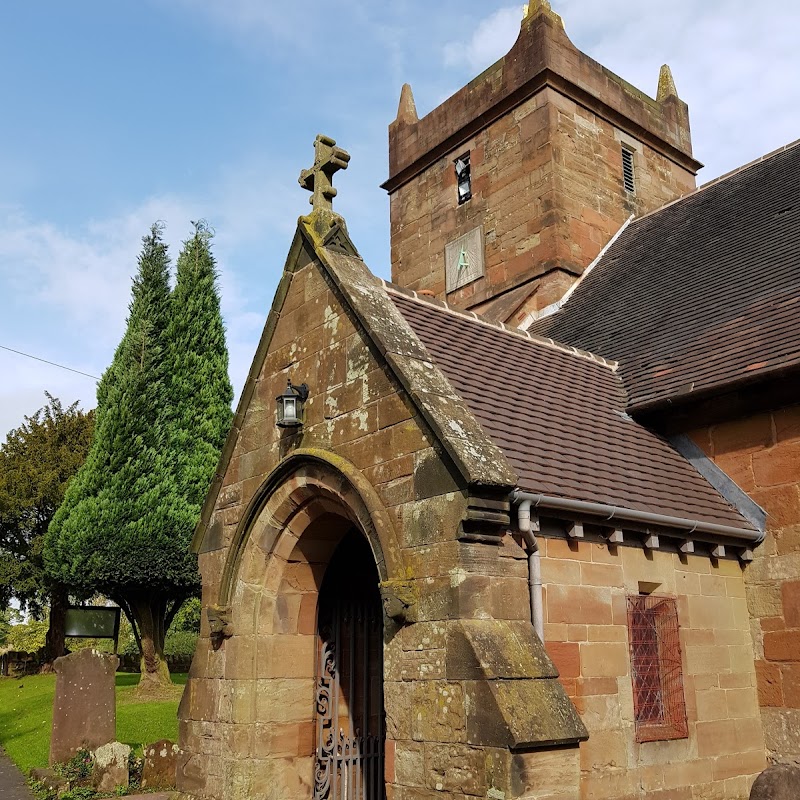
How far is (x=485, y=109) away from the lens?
17.3 metres

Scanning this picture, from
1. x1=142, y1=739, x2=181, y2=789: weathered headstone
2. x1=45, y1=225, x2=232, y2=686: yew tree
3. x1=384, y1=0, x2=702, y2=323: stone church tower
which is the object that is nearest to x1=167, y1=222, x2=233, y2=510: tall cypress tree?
x1=45, y1=225, x2=232, y2=686: yew tree

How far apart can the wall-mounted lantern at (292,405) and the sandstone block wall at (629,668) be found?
2.65 metres

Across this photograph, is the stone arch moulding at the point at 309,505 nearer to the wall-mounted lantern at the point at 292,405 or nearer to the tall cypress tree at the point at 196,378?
the wall-mounted lantern at the point at 292,405

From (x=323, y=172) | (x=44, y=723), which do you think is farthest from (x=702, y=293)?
(x=44, y=723)

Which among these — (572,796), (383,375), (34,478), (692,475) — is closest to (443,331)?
(383,375)

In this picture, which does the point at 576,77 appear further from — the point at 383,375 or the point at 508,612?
the point at 508,612

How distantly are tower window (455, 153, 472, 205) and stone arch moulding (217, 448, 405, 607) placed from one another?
11352 mm

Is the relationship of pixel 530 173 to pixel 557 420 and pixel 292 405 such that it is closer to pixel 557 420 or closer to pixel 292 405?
pixel 557 420

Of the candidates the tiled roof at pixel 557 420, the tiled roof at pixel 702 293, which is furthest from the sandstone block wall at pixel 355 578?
the tiled roof at pixel 702 293

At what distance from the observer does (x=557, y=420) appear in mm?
8312

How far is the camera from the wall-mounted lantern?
775 cm

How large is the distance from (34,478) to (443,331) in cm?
2576

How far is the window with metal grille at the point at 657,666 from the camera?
7.16 meters

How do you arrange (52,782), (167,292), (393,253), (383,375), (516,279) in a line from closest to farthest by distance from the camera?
(383,375) < (52,782) < (516,279) < (393,253) < (167,292)
